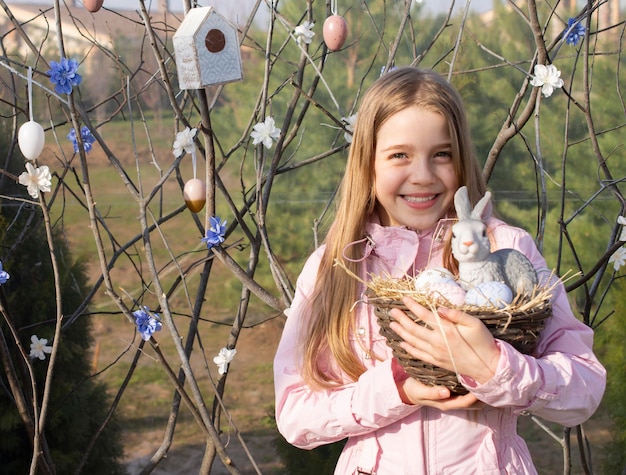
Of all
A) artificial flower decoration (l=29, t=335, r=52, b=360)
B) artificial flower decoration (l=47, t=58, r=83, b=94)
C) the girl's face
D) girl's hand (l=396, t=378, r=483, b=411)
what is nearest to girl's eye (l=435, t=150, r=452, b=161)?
the girl's face

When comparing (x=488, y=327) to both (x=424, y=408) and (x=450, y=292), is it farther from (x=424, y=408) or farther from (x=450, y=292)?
(x=424, y=408)

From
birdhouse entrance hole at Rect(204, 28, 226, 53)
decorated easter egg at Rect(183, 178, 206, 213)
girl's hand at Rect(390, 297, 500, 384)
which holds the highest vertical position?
birdhouse entrance hole at Rect(204, 28, 226, 53)

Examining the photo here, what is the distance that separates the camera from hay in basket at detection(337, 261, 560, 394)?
1038mm

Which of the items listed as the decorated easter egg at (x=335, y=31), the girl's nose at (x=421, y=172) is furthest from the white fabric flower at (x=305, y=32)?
the girl's nose at (x=421, y=172)

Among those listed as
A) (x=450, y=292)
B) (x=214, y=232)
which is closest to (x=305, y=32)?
(x=214, y=232)

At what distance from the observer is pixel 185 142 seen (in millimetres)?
1614

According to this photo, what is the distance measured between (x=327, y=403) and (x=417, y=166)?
0.42 m

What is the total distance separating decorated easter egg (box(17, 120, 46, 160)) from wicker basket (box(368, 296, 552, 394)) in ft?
2.24

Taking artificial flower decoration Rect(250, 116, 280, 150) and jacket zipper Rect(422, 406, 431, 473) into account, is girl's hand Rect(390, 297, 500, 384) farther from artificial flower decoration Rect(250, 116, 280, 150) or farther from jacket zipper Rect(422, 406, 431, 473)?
artificial flower decoration Rect(250, 116, 280, 150)

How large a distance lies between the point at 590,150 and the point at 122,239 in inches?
95.4

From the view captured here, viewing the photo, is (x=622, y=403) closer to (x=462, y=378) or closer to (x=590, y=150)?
(x=590, y=150)

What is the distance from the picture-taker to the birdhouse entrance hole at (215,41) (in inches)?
60.6

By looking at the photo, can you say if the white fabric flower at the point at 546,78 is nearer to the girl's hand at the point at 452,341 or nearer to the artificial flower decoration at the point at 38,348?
the girl's hand at the point at 452,341

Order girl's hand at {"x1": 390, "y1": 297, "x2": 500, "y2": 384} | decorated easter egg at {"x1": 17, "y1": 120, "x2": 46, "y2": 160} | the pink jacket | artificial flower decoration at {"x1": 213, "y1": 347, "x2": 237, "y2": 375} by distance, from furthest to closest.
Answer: artificial flower decoration at {"x1": 213, "y1": 347, "x2": 237, "y2": 375} < decorated easter egg at {"x1": 17, "y1": 120, "x2": 46, "y2": 160} < the pink jacket < girl's hand at {"x1": 390, "y1": 297, "x2": 500, "y2": 384}
